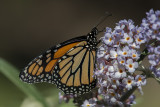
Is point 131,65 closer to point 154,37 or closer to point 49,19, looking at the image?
point 154,37

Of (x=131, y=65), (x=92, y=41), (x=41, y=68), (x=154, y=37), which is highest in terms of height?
(x=92, y=41)

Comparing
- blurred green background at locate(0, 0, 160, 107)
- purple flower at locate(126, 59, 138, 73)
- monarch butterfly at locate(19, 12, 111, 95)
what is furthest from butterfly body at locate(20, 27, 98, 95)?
blurred green background at locate(0, 0, 160, 107)

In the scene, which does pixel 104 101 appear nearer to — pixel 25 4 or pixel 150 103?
pixel 150 103

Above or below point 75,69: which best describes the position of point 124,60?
below

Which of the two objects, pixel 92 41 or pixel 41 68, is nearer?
pixel 41 68

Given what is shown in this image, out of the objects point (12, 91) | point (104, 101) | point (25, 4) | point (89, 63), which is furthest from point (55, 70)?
point (25, 4)

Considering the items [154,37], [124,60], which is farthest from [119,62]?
[154,37]

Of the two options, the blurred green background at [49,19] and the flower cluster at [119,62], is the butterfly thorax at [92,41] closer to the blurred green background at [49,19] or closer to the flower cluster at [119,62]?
the flower cluster at [119,62]

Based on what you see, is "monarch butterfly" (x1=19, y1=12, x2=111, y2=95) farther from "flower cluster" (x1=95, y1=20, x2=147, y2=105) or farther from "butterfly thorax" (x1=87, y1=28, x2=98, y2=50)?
"flower cluster" (x1=95, y1=20, x2=147, y2=105)

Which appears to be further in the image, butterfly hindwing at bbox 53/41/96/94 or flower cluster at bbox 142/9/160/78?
butterfly hindwing at bbox 53/41/96/94
